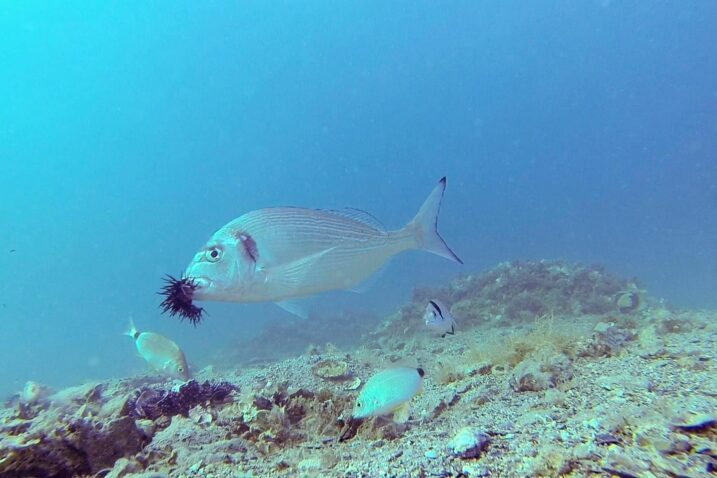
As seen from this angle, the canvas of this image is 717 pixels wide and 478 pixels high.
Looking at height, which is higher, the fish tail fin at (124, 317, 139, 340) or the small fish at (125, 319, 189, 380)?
the fish tail fin at (124, 317, 139, 340)

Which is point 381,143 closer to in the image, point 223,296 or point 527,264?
point 527,264

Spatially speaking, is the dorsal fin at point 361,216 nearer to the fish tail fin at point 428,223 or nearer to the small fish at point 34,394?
the fish tail fin at point 428,223

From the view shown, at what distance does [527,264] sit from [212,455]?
45.0 ft

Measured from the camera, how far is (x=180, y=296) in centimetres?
282

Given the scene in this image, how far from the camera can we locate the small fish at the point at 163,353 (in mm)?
6016

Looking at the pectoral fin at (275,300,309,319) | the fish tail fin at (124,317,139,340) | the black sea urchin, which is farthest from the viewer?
the fish tail fin at (124,317,139,340)

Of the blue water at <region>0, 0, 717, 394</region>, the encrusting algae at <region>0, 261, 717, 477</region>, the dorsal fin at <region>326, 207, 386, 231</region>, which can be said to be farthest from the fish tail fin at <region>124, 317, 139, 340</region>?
the blue water at <region>0, 0, 717, 394</region>

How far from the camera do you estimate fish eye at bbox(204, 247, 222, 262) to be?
297 cm

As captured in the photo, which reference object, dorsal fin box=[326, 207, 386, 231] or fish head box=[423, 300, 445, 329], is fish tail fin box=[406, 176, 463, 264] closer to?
dorsal fin box=[326, 207, 386, 231]

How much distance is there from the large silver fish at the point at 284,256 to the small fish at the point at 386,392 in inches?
33.1

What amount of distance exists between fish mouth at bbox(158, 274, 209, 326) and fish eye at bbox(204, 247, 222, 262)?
0.57 ft

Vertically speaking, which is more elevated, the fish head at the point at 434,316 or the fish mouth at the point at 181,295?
the fish head at the point at 434,316

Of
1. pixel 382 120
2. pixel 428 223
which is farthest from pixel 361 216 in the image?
pixel 382 120

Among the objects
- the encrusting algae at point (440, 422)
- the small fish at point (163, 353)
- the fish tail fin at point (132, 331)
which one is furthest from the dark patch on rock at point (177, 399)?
the fish tail fin at point (132, 331)
